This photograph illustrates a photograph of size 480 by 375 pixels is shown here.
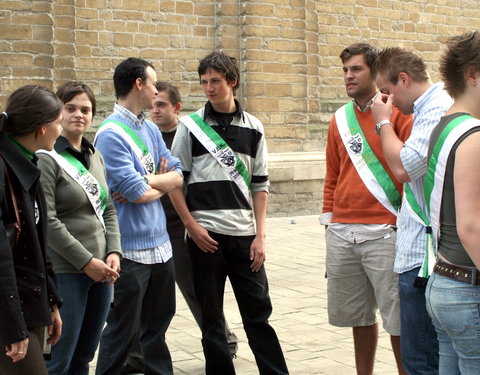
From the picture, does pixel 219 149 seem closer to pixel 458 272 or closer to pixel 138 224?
pixel 138 224

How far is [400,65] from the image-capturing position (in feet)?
12.7

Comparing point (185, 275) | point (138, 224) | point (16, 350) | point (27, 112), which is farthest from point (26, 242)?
point (185, 275)

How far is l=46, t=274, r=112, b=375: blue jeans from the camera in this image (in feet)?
12.6

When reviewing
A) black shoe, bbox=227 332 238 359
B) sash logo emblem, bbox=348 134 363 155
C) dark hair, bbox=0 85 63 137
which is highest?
dark hair, bbox=0 85 63 137

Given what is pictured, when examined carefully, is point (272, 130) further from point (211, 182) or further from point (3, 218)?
point (3, 218)

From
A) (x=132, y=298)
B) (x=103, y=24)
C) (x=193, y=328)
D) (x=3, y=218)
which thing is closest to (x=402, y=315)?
(x=132, y=298)

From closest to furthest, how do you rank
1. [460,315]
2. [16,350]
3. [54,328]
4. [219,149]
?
[460,315]
[16,350]
[54,328]
[219,149]

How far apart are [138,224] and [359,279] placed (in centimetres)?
130

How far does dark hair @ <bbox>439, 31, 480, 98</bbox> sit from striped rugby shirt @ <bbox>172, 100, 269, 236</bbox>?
214cm

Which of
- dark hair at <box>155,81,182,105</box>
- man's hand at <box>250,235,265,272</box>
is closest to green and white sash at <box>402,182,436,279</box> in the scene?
man's hand at <box>250,235,265,272</box>

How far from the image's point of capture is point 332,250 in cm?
477

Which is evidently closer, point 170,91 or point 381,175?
point 381,175

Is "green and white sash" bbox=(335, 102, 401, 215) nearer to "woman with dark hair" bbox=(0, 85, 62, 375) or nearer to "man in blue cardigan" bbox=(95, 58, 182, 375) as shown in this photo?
"man in blue cardigan" bbox=(95, 58, 182, 375)

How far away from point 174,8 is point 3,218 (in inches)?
445
